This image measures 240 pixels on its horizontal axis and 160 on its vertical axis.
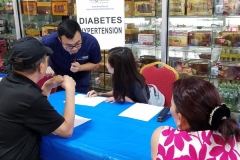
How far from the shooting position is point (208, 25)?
3064mm

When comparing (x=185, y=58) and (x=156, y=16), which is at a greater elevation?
(x=156, y=16)

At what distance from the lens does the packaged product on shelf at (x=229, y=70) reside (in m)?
2.95

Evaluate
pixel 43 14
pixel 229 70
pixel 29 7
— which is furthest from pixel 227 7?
pixel 29 7

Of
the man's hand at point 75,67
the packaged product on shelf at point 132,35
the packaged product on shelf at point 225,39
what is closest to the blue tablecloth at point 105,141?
the man's hand at point 75,67

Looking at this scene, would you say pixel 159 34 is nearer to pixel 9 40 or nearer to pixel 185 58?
pixel 185 58

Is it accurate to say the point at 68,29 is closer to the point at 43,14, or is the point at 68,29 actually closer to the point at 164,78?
the point at 164,78

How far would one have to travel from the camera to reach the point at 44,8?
391 centimetres

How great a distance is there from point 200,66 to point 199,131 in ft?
7.37

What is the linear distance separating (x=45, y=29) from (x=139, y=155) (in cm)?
315

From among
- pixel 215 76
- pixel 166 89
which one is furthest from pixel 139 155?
pixel 215 76

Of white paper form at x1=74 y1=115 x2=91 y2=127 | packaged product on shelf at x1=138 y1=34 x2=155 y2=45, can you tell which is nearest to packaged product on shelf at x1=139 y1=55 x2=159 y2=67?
packaged product on shelf at x1=138 y1=34 x2=155 y2=45

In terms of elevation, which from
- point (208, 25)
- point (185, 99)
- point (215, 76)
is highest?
point (208, 25)

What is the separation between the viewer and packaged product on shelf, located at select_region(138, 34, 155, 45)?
3316 mm

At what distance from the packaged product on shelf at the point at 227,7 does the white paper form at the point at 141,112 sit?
62.6 inches
